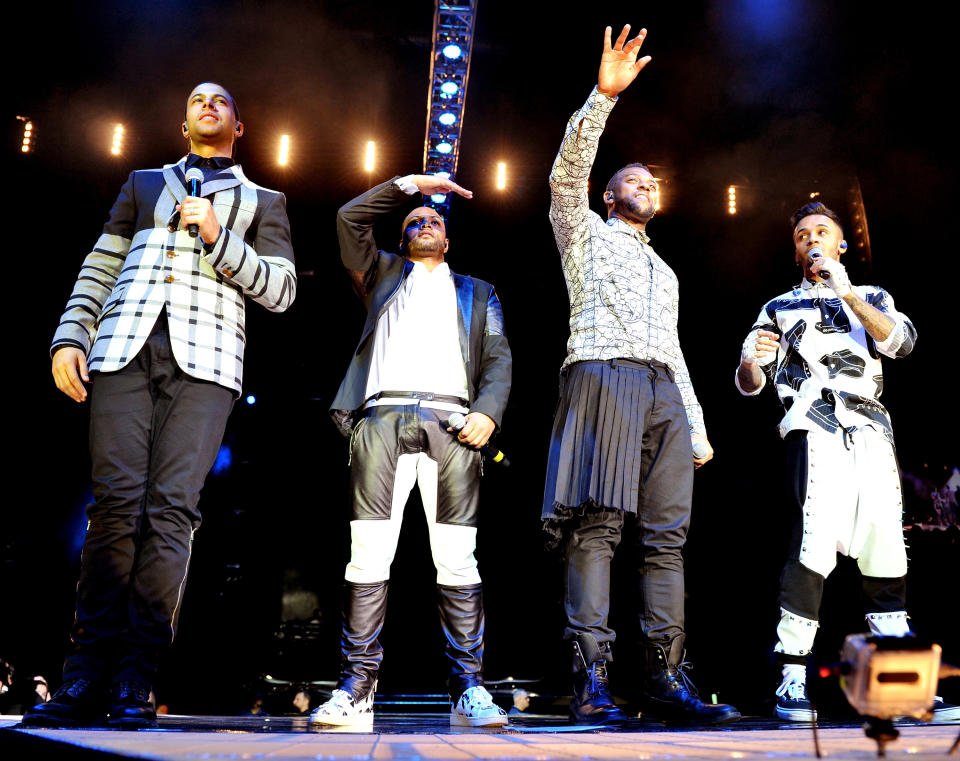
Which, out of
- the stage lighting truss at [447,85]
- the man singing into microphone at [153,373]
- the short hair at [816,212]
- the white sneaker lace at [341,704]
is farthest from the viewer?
the stage lighting truss at [447,85]

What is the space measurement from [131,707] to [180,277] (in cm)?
120

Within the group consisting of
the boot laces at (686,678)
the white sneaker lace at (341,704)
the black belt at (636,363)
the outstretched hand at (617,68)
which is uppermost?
the outstretched hand at (617,68)

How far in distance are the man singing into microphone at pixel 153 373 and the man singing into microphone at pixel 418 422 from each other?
1.22ft

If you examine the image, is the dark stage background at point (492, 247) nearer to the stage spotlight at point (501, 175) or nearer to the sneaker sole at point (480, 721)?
the stage spotlight at point (501, 175)

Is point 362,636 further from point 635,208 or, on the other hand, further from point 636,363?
point 635,208

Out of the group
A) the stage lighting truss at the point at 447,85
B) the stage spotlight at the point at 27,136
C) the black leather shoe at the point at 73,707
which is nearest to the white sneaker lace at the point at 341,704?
the black leather shoe at the point at 73,707

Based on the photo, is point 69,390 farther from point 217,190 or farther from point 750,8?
point 750,8

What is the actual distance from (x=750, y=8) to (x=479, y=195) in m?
2.05

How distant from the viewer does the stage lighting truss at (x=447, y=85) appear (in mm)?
4773

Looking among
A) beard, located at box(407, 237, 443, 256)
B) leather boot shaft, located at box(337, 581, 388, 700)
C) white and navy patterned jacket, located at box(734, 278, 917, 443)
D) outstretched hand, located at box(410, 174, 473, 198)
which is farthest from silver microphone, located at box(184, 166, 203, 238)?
white and navy patterned jacket, located at box(734, 278, 917, 443)

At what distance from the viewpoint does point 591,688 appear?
2.27 m

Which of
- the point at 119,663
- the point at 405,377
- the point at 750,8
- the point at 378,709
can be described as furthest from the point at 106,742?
the point at 750,8

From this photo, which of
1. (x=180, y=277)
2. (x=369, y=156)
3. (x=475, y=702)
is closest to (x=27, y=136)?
(x=369, y=156)

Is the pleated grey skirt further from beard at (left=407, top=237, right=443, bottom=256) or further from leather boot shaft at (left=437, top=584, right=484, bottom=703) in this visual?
beard at (left=407, top=237, right=443, bottom=256)
